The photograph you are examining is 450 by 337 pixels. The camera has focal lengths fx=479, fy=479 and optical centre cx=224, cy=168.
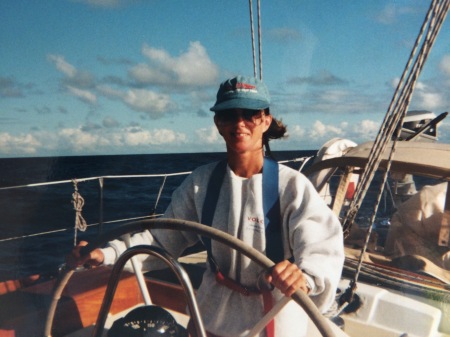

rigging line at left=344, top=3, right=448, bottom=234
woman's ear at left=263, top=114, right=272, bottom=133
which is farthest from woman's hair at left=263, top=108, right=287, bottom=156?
rigging line at left=344, top=3, right=448, bottom=234

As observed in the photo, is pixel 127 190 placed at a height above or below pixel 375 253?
below

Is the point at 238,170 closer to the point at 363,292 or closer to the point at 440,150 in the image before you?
the point at 363,292

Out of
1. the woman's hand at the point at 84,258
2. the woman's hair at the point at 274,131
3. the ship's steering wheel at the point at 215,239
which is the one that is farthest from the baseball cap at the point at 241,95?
the woman's hand at the point at 84,258

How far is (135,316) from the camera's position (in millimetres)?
1405

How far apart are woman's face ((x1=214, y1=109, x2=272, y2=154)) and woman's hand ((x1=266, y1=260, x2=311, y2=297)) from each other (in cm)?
51

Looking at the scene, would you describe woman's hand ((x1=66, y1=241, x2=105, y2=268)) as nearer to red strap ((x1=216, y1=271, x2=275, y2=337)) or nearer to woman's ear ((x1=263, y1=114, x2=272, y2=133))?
red strap ((x1=216, y1=271, x2=275, y2=337))

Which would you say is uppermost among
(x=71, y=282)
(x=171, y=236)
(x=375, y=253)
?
(x=171, y=236)

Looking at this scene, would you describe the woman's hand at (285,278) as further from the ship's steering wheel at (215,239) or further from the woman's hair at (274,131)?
the woman's hair at (274,131)

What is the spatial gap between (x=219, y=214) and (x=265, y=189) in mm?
187

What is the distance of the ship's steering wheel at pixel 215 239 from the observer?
42.1 inches

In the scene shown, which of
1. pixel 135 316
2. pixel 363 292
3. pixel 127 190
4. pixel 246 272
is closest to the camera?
pixel 135 316

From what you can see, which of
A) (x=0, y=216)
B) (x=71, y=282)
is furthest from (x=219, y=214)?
(x=0, y=216)

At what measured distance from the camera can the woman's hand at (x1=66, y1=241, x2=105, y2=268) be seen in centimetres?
147

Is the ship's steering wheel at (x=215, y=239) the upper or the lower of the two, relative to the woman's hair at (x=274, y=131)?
lower
